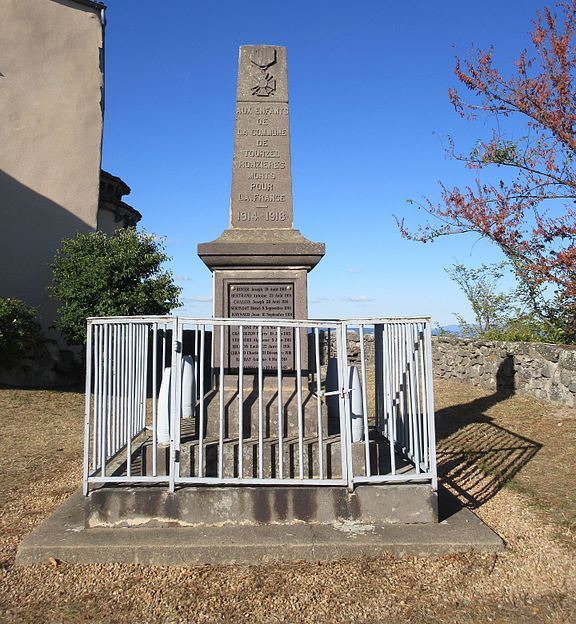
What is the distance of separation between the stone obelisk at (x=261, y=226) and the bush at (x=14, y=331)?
26.2 ft

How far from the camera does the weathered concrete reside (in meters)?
3.63

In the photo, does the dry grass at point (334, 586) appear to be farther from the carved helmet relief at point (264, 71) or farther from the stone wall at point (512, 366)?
the stone wall at point (512, 366)

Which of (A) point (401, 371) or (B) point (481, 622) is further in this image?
(A) point (401, 371)

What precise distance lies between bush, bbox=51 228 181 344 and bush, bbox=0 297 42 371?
762mm

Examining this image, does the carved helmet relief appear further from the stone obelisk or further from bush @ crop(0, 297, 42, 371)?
bush @ crop(0, 297, 42, 371)

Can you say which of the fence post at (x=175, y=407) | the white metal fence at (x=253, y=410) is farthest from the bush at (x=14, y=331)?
the fence post at (x=175, y=407)

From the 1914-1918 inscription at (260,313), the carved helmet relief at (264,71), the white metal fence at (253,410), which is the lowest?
the white metal fence at (253,410)

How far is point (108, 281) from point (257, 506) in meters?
9.67

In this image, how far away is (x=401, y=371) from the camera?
4219mm

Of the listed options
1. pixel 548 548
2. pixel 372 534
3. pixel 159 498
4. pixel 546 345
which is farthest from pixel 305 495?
pixel 546 345

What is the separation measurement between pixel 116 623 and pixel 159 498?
3.20ft

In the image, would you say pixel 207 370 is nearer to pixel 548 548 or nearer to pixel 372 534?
pixel 372 534

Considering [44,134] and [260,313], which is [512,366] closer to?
[260,313]

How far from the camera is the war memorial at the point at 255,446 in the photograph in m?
3.46
